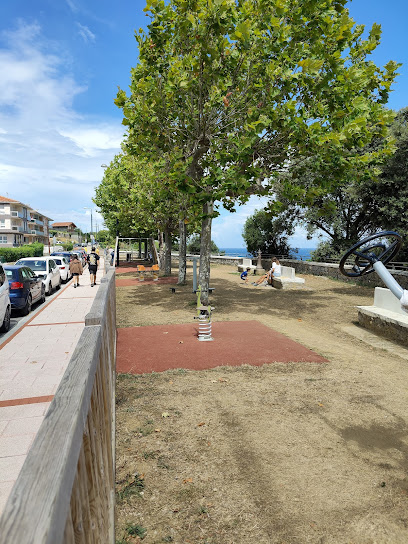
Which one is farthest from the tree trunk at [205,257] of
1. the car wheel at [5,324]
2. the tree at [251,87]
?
the car wheel at [5,324]

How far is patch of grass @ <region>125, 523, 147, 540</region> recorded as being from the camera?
307 cm

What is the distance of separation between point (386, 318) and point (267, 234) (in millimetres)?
26779

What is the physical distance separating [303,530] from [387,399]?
11.3 ft

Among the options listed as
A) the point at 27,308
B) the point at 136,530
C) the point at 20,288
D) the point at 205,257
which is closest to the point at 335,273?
the point at 205,257

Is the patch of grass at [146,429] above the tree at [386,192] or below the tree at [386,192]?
below

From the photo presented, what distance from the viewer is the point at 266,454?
4230mm

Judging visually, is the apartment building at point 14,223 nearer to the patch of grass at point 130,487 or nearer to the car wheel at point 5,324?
the car wheel at point 5,324

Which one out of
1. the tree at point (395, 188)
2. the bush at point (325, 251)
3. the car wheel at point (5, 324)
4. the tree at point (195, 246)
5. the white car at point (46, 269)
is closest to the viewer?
the car wheel at point (5, 324)

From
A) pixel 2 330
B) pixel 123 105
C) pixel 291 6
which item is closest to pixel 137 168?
pixel 123 105

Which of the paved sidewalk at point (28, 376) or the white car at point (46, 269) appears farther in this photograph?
the white car at point (46, 269)

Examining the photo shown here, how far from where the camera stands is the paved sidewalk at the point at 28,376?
439cm

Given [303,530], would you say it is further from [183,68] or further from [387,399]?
[183,68]

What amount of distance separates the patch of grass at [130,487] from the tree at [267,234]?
32.1 m

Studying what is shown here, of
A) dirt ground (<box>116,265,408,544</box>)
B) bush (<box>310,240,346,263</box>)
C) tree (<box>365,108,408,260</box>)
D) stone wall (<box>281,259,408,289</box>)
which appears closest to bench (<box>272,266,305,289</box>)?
stone wall (<box>281,259,408,289</box>)
